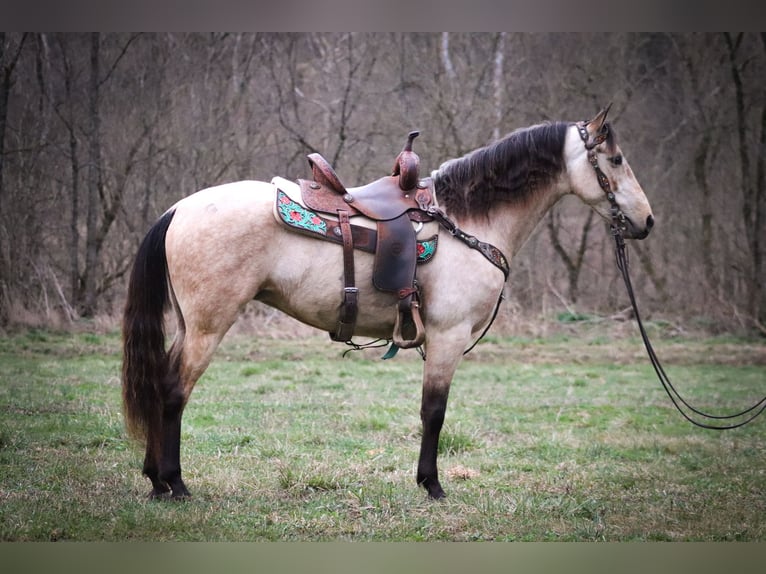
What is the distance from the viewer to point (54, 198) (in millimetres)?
8938

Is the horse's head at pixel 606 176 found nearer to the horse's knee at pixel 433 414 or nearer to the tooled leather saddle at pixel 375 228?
the tooled leather saddle at pixel 375 228

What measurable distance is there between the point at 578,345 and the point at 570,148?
6116mm

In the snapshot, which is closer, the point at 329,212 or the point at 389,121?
the point at 329,212

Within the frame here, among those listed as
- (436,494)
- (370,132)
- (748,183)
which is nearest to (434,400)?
(436,494)

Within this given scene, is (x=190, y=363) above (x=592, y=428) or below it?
above

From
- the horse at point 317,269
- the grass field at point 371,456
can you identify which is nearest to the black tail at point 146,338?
the horse at point 317,269

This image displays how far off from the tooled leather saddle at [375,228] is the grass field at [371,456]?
2.99 feet

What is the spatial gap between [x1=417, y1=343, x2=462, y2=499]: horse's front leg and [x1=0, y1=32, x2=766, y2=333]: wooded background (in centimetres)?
631

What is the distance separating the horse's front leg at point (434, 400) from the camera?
364 centimetres

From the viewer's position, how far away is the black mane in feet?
12.6

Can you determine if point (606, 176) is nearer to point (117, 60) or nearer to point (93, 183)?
point (117, 60)

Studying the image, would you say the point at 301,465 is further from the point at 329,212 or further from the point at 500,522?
the point at 329,212
